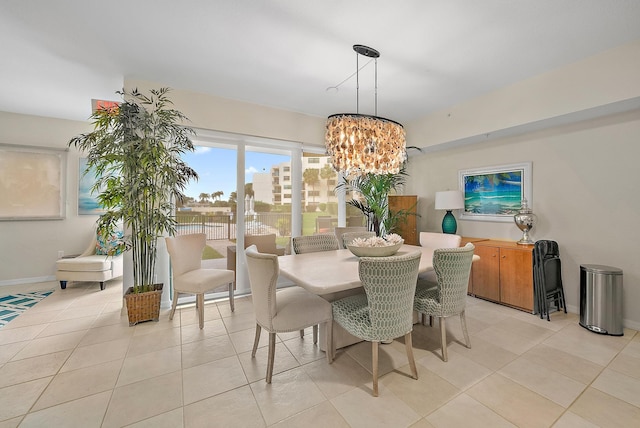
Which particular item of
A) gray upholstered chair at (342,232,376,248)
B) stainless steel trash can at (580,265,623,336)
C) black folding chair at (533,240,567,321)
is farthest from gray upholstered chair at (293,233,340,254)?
stainless steel trash can at (580,265,623,336)

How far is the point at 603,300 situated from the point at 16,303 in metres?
6.84

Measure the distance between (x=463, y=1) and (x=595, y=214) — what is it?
277 centimetres

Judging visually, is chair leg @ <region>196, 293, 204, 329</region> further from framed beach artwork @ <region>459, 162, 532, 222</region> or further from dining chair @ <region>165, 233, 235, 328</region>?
framed beach artwork @ <region>459, 162, 532, 222</region>

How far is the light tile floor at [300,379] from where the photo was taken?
1578 mm

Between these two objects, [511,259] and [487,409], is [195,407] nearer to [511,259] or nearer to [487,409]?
[487,409]

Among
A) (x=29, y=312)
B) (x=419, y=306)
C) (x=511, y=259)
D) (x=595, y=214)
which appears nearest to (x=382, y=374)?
(x=419, y=306)

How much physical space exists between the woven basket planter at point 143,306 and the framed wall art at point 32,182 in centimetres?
290

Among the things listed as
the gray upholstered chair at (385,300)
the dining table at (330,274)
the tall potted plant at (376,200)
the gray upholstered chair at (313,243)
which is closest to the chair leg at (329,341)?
the dining table at (330,274)

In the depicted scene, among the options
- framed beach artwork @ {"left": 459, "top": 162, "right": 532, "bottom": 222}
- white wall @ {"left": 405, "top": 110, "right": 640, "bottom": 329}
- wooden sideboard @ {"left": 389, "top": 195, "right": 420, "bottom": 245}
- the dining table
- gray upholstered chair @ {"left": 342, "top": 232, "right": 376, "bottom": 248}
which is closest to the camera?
the dining table

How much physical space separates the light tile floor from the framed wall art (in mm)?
2311

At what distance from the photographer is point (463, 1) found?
1.90 metres

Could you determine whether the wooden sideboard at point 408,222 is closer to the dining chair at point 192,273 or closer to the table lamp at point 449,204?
the table lamp at point 449,204

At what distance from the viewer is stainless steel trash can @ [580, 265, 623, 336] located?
255 centimetres

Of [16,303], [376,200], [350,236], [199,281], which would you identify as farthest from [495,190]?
[16,303]
